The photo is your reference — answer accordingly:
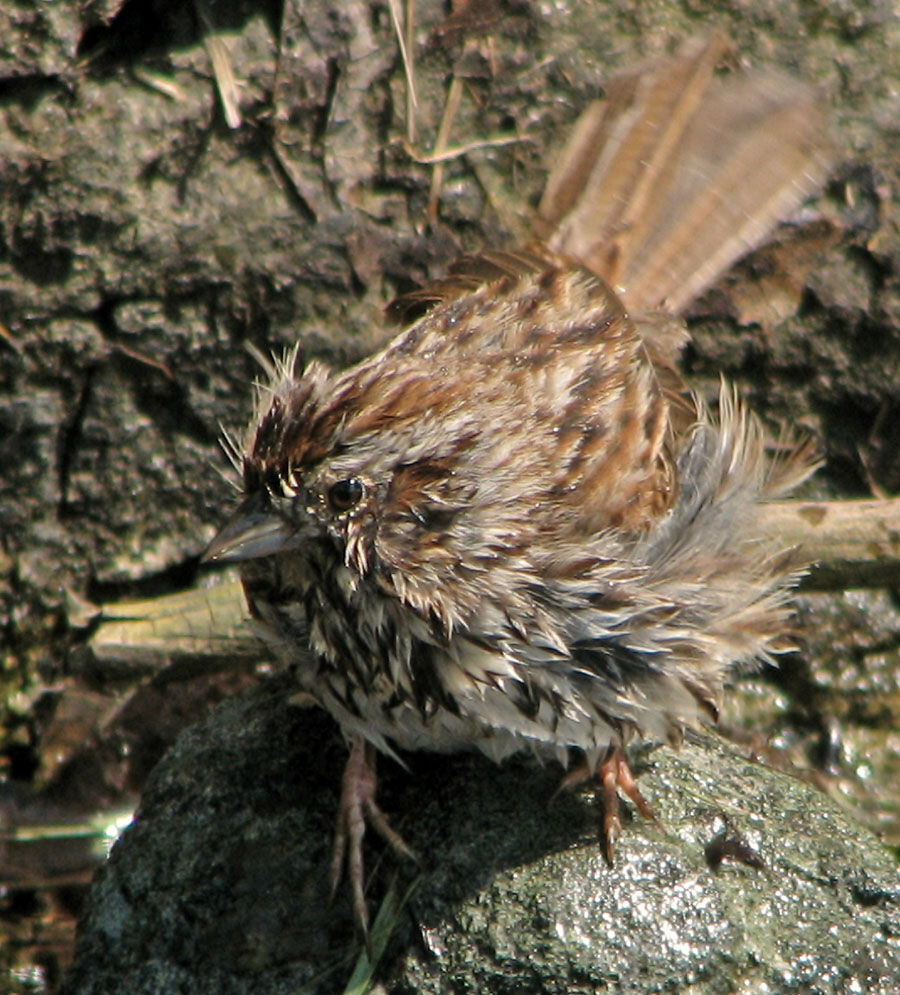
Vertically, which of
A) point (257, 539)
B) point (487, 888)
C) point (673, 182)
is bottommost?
point (487, 888)

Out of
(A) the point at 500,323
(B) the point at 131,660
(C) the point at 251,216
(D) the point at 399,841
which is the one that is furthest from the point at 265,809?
(C) the point at 251,216

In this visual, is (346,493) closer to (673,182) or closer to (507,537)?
(507,537)

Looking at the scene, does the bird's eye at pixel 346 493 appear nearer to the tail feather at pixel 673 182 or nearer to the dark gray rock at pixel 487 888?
the dark gray rock at pixel 487 888

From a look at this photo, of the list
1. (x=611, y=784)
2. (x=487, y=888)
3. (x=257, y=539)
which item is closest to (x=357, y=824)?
(x=487, y=888)

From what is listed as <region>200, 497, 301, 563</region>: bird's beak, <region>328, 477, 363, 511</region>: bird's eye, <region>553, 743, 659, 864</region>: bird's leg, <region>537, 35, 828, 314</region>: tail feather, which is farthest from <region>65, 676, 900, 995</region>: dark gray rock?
<region>537, 35, 828, 314</region>: tail feather

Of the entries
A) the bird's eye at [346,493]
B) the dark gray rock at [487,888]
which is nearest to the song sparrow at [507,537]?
the bird's eye at [346,493]

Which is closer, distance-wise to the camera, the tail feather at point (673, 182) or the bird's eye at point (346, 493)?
the bird's eye at point (346, 493)
